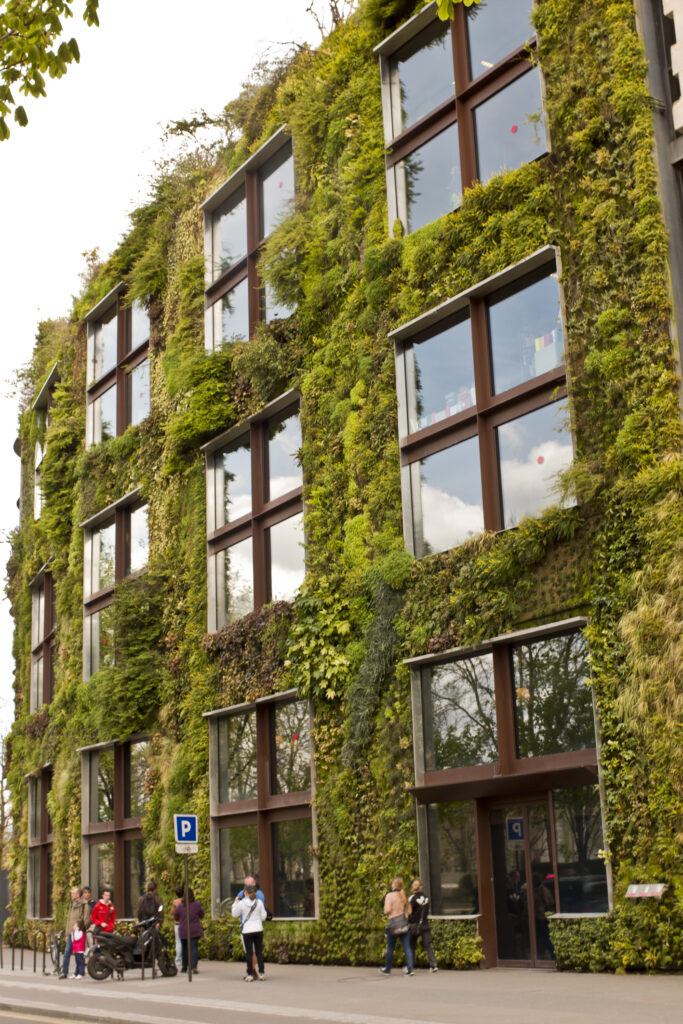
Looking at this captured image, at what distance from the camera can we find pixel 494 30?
20906 mm

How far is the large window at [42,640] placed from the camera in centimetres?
3922

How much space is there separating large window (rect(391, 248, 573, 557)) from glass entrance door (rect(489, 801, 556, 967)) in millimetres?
4443

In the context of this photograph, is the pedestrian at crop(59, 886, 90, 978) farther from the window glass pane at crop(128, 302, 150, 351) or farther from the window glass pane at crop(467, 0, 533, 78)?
the window glass pane at crop(467, 0, 533, 78)

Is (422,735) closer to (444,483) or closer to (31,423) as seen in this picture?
(444,483)

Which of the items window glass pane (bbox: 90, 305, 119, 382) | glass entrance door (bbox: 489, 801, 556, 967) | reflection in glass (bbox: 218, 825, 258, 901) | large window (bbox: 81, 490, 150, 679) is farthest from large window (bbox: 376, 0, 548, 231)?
window glass pane (bbox: 90, 305, 119, 382)

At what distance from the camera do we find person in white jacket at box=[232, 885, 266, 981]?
19500 mm

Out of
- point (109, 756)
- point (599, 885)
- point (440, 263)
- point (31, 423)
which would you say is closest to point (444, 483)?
point (440, 263)

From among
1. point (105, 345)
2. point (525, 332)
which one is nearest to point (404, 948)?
point (525, 332)

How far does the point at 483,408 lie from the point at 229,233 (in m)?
11.6

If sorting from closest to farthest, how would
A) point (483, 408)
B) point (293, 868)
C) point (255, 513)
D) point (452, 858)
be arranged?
1. point (452, 858)
2. point (483, 408)
3. point (293, 868)
4. point (255, 513)

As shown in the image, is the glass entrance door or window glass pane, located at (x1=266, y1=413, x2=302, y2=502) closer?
the glass entrance door

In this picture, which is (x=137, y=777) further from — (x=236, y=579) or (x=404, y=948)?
(x=404, y=948)

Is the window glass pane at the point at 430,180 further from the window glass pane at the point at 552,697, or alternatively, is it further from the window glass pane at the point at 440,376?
the window glass pane at the point at 552,697

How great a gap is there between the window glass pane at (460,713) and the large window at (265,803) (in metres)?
3.54
